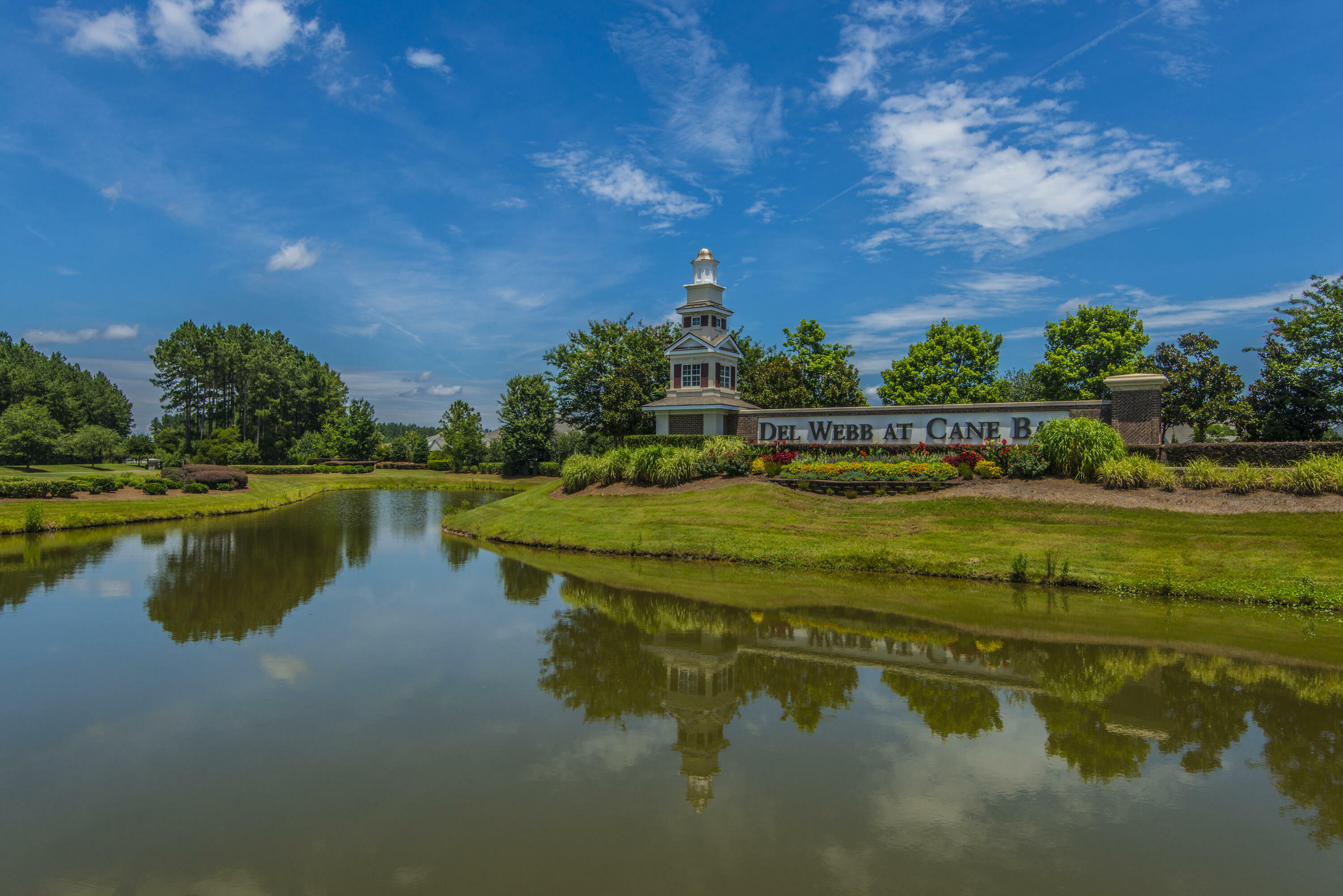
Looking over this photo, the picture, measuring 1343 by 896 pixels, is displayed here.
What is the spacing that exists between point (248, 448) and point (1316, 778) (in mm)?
79570

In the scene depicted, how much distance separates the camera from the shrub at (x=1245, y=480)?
20.0 metres

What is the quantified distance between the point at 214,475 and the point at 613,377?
2686cm

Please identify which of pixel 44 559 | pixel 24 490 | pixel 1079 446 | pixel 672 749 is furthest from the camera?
pixel 24 490

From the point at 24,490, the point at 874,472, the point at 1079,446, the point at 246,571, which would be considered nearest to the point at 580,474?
the point at 874,472

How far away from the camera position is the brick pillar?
2495 centimetres

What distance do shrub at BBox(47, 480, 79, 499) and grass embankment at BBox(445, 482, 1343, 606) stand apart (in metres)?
21.8

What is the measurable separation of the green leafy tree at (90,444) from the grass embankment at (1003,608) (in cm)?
5342

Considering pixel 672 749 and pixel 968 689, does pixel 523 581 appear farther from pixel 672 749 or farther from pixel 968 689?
pixel 968 689

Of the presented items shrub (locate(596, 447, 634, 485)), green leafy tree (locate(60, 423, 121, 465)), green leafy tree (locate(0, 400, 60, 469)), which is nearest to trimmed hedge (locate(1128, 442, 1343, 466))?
shrub (locate(596, 447, 634, 485))

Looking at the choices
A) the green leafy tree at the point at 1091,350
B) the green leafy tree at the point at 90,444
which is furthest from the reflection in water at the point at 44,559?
Result: the green leafy tree at the point at 1091,350

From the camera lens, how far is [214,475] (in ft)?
147

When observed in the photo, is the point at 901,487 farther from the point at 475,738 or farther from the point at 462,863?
the point at 462,863

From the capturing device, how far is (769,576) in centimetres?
2006

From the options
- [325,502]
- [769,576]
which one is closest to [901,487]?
[769,576]
